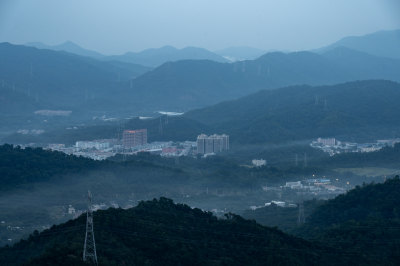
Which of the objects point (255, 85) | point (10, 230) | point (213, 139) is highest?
point (255, 85)

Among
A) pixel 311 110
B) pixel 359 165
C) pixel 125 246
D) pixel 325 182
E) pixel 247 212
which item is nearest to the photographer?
pixel 125 246

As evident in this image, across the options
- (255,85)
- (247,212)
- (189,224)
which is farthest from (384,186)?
(255,85)

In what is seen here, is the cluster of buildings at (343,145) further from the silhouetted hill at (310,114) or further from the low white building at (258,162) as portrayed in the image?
the low white building at (258,162)

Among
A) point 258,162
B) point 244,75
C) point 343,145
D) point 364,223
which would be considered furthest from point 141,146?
point 244,75

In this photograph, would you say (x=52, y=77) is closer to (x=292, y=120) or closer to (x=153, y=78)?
(x=153, y=78)

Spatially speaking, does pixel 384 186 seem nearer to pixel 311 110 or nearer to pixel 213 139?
pixel 213 139

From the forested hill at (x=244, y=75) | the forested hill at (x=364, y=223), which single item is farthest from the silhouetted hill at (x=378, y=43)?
the forested hill at (x=364, y=223)
